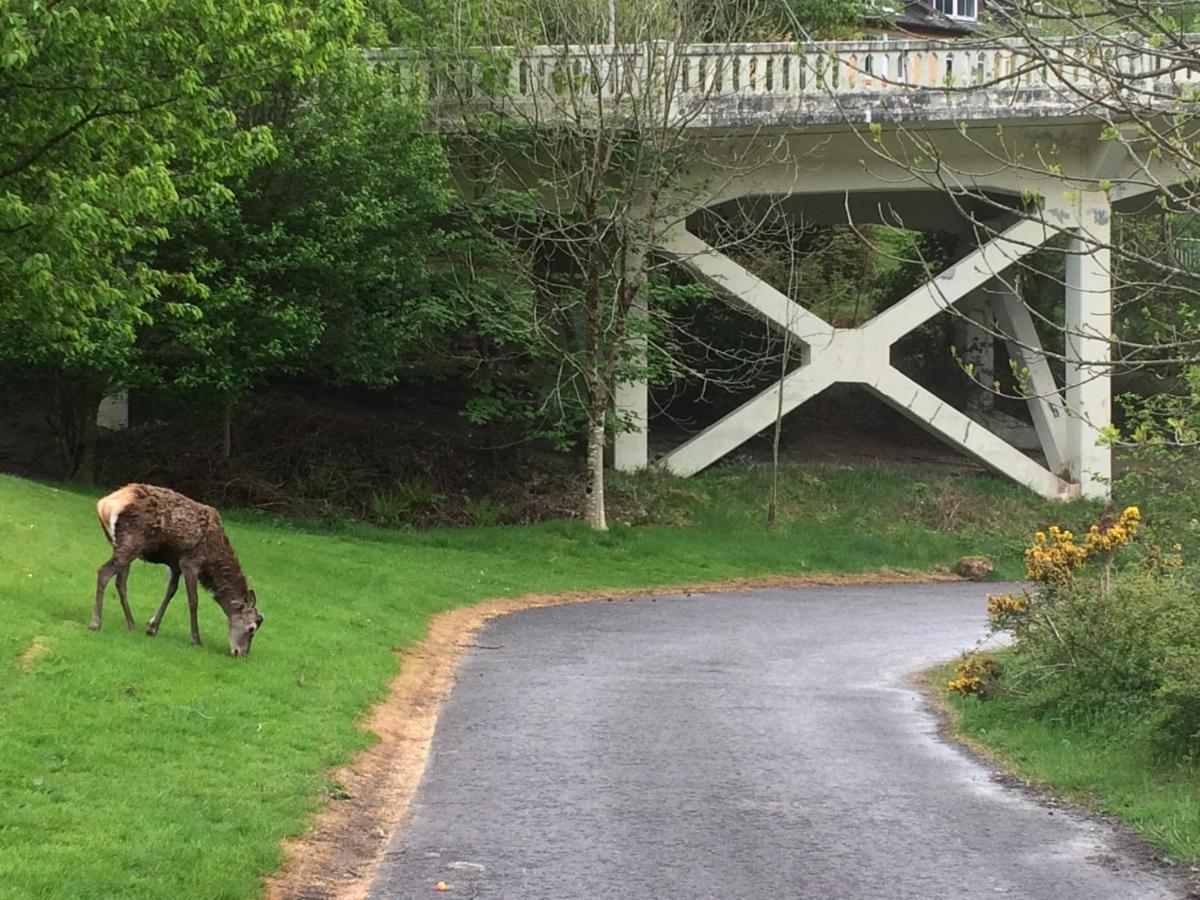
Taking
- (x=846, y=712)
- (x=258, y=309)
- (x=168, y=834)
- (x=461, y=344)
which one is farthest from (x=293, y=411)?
(x=168, y=834)

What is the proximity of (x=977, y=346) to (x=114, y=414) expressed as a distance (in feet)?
65.0

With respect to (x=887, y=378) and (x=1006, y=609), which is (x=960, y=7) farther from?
(x=1006, y=609)

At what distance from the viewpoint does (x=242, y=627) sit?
1242 cm

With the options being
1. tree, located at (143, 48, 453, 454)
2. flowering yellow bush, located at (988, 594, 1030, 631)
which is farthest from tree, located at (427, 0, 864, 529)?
flowering yellow bush, located at (988, 594, 1030, 631)

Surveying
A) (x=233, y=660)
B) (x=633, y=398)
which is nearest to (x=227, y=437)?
(x=633, y=398)

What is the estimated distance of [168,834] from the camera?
7371 mm

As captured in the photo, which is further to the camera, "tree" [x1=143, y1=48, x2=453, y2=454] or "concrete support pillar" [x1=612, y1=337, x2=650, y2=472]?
"concrete support pillar" [x1=612, y1=337, x2=650, y2=472]

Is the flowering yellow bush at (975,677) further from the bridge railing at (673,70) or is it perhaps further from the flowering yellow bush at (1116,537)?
the bridge railing at (673,70)

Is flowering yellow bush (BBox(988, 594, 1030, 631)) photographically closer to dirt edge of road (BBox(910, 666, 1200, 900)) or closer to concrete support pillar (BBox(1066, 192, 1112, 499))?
dirt edge of road (BBox(910, 666, 1200, 900))

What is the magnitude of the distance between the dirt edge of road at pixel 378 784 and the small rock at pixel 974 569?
10.8 meters

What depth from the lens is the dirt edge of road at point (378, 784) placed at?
291 inches

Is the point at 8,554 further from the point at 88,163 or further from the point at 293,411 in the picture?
the point at 293,411

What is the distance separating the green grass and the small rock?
13.1m

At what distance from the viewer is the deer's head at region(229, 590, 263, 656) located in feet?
40.6
